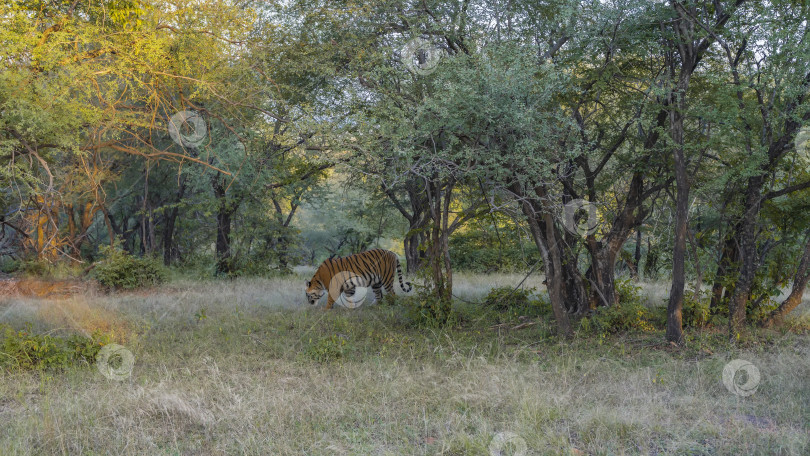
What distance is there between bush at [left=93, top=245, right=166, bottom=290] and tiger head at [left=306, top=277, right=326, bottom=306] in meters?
4.80

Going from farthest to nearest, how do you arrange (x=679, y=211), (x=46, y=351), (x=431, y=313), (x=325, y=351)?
(x=431, y=313), (x=679, y=211), (x=325, y=351), (x=46, y=351)

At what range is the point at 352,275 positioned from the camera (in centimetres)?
1221

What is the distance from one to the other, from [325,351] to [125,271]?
8.65 metres

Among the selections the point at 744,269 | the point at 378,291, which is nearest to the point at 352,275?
the point at 378,291

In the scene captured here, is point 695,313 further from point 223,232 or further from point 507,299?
point 223,232

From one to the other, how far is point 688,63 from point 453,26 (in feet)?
11.6

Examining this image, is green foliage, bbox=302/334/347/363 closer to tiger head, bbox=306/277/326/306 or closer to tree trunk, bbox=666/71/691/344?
tiger head, bbox=306/277/326/306

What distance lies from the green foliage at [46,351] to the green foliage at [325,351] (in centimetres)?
253

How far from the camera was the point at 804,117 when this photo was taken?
755 centimetres

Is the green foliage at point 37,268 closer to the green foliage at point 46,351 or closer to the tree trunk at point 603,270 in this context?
the green foliage at point 46,351

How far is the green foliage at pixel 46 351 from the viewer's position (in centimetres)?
689

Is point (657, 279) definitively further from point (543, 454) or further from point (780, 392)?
point (543, 454)

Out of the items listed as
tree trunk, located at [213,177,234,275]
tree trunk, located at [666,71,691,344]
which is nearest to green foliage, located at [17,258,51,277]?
tree trunk, located at [213,177,234,275]

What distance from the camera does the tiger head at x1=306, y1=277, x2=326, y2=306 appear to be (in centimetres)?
1186
